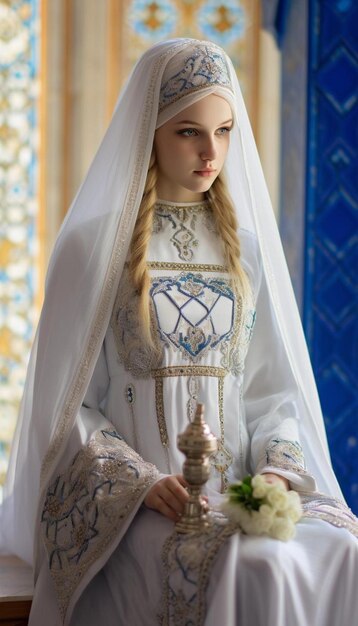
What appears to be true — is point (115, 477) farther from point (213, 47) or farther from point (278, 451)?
point (213, 47)

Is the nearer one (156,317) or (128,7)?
(156,317)

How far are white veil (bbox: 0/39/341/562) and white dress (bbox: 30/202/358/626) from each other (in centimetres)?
6

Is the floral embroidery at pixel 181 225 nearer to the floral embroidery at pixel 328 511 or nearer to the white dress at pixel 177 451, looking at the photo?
the white dress at pixel 177 451

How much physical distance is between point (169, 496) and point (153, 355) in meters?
0.49

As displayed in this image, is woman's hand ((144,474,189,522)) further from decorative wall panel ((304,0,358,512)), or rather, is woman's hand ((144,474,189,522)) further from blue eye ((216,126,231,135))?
decorative wall panel ((304,0,358,512))

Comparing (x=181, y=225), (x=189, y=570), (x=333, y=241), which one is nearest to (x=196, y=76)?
(x=181, y=225)

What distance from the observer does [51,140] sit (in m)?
4.73

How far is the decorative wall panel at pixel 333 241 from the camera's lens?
476 cm

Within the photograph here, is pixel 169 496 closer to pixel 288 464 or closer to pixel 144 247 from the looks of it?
pixel 288 464

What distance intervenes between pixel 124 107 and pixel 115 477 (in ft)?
3.69

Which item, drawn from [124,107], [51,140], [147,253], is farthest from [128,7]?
[147,253]

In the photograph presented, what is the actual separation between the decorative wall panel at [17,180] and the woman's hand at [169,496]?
200 centimetres

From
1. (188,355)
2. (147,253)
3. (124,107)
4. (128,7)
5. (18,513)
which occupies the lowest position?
(18,513)

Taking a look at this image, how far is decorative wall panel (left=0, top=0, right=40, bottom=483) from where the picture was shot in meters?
4.75
